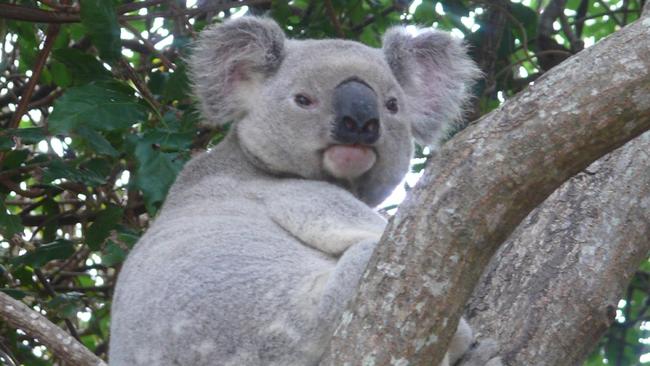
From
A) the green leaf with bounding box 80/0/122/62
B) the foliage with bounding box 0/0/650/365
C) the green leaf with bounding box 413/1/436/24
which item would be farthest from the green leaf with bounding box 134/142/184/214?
the green leaf with bounding box 413/1/436/24

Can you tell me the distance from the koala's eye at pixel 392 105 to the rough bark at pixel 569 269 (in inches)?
37.7

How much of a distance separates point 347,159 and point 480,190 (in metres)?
1.74

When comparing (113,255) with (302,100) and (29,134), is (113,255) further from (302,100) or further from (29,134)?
(302,100)

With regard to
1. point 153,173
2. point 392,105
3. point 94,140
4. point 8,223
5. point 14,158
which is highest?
point 392,105

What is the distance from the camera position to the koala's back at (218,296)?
378cm

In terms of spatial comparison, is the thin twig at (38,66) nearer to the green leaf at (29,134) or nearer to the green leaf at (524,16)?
the green leaf at (29,134)

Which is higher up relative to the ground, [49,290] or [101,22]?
[101,22]

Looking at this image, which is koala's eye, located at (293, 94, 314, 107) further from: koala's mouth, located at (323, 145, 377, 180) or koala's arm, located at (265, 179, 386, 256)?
koala's arm, located at (265, 179, 386, 256)

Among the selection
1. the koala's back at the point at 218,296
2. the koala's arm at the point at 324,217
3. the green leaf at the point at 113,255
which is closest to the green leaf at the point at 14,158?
the green leaf at the point at 113,255

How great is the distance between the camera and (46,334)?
4480mm

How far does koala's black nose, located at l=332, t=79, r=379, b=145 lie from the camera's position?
15.2ft

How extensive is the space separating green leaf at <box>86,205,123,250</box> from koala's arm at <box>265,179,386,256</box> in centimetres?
143

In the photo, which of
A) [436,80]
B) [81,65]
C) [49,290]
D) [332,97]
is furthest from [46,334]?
[436,80]

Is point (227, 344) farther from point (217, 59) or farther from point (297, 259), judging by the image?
point (217, 59)
